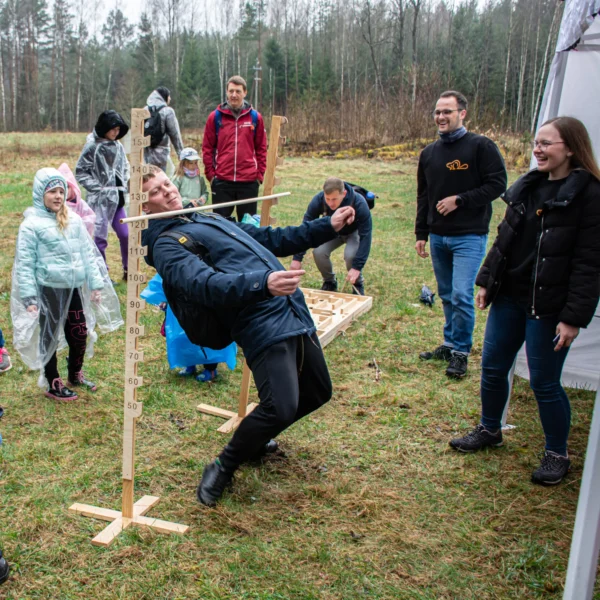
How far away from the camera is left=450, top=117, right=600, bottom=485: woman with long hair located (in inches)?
119

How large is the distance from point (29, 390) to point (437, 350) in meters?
3.35

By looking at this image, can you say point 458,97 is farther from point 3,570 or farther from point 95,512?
point 3,570

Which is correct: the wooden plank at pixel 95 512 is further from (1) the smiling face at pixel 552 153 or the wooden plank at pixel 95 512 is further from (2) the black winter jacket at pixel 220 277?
(1) the smiling face at pixel 552 153

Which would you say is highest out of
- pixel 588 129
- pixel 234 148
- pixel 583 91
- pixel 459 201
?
pixel 583 91

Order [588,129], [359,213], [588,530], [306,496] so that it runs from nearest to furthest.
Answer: [588,530]
[306,496]
[588,129]
[359,213]

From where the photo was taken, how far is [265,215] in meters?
3.66

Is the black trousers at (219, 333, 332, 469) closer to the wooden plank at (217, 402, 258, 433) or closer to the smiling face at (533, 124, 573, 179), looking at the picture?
the wooden plank at (217, 402, 258, 433)

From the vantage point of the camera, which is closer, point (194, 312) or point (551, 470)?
point (194, 312)

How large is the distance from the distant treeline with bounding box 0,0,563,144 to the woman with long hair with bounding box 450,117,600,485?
34.2 metres

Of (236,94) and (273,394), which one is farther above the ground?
(236,94)

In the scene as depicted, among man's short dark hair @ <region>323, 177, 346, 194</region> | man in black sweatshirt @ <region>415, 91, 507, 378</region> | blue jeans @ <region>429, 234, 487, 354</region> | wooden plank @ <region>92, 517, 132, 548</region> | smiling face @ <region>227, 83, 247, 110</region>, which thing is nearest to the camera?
wooden plank @ <region>92, 517, 132, 548</region>

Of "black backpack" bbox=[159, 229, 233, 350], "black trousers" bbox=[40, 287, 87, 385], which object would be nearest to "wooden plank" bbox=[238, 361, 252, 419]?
"black backpack" bbox=[159, 229, 233, 350]

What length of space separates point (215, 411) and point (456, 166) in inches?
104

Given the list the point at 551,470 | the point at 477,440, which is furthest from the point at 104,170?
the point at 551,470
